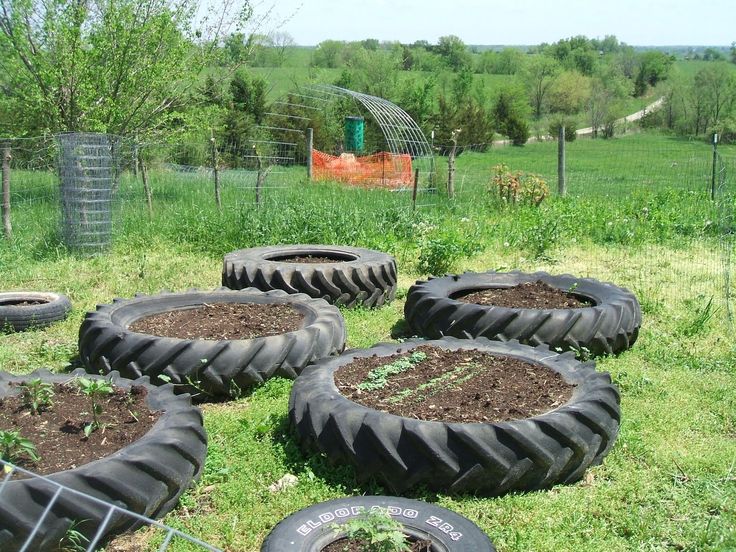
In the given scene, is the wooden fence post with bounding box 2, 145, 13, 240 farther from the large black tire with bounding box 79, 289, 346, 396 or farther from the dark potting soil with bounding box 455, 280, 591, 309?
the dark potting soil with bounding box 455, 280, 591, 309

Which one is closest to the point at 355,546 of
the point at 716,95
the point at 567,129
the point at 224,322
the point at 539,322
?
the point at 224,322

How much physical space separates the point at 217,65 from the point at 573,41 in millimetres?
91006

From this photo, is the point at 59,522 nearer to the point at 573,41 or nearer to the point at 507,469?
the point at 507,469

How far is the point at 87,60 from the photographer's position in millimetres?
13406

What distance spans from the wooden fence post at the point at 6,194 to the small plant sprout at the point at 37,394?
721 cm

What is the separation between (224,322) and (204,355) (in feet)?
2.68

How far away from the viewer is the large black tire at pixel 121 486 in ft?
10.8

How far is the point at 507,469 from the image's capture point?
13.0ft

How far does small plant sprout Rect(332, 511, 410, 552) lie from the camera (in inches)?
117

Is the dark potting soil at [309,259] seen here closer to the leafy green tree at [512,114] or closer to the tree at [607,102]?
the leafy green tree at [512,114]

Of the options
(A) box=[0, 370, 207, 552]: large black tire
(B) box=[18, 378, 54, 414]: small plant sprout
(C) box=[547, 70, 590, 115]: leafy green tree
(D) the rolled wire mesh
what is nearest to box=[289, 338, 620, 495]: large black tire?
(A) box=[0, 370, 207, 552]: large black tire

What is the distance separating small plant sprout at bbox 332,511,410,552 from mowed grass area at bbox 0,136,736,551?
747mm

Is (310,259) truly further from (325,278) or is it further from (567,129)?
(567,129)

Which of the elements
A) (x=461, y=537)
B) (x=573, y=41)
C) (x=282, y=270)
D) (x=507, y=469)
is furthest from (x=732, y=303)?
(x=573, y=41)
